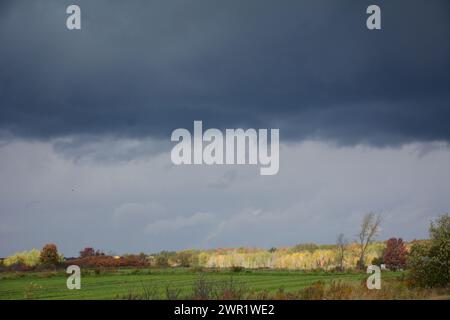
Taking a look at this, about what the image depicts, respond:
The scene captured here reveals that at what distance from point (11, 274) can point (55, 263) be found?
4.98 feet

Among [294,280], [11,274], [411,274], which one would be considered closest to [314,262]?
[294,280]

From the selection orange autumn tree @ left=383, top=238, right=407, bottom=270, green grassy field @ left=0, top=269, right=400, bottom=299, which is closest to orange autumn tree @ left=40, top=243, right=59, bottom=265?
green grassy field @ left=0, top=269, right=400, bottom=299

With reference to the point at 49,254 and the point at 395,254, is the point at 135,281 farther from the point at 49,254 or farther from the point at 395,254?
the point at 395,254

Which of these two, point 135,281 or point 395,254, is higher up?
point 395,254

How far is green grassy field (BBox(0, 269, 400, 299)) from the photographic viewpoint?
24.8 m

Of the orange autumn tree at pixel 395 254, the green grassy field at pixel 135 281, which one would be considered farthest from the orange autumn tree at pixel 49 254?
the orange autumn tree at pixel 395 254

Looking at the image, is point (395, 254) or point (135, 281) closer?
point (135, 281)

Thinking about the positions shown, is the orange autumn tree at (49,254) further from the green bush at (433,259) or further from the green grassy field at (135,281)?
the green bush at (433,259)

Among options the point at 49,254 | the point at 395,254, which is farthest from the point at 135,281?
the point at 395,254

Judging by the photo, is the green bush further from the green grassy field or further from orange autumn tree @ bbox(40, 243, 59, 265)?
orange autumn tree @ bbox(40, 243, 59, 265)

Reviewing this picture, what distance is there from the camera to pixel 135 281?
1000 inches
